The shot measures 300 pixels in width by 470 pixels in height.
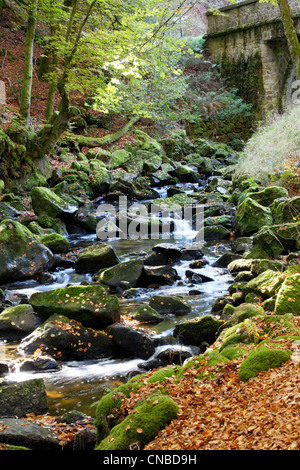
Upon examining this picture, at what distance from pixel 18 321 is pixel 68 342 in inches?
43.9

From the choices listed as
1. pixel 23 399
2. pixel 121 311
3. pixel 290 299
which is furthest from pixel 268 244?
pixel 23 399

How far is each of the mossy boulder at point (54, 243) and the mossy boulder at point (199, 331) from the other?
5129mm

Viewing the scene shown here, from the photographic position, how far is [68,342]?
5.62 meters

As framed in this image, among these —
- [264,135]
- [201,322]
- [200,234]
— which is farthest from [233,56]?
[201,322]

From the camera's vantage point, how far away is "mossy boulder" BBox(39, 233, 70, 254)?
33.1 ft

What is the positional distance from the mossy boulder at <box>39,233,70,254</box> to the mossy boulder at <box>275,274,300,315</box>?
21.1 feet

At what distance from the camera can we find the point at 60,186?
14.4 metres

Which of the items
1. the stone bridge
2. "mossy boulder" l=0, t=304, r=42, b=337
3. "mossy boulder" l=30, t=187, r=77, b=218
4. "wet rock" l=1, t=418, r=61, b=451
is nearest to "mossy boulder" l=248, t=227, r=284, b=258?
"mossy boulder" l=0, t=304, r=42, b=337

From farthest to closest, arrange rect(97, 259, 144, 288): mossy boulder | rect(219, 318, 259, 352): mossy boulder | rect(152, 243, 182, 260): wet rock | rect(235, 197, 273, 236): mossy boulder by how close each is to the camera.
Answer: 1. rect(235, 197, 273, 236): mossy boulder
2. rect(152, 243, 182, 260): wet rock
3. rect(97, 259, 144, 288): mossy boulder
4. rect(219, 318, 259, 352): mossy boulder

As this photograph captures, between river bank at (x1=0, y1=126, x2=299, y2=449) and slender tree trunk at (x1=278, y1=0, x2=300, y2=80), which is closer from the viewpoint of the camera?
river bank at (x1=0, y1=126, x2=299, y2=449)

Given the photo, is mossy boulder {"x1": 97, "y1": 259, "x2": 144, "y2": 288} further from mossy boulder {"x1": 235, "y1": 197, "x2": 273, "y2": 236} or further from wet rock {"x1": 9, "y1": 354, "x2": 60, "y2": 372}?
mossy boulder {"x1": 235, "y1": 197, "x2": 273, "y2": 236}

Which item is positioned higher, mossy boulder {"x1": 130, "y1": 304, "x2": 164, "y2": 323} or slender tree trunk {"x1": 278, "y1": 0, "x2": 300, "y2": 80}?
slender tree trunk {"x1": 278, "y1": 0, "x2": 300, "y2": 80}

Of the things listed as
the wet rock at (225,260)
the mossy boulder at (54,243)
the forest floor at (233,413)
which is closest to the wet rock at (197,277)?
the wet rock at (225,260)

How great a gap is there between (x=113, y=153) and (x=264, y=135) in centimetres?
680
